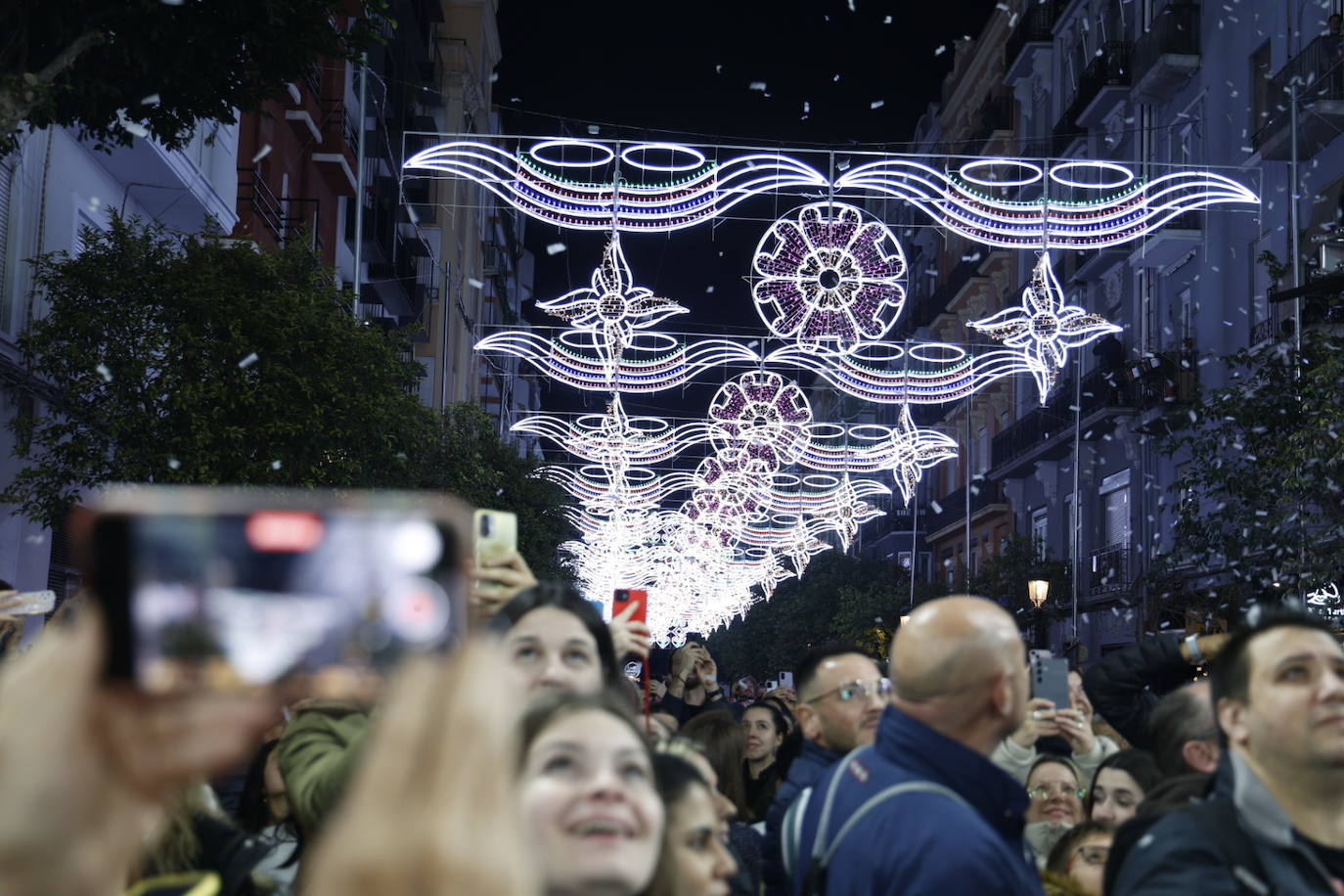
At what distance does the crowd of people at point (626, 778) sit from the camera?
1082 millimetres

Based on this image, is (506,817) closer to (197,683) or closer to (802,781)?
(197,683)

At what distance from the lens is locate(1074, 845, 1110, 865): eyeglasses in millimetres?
5211

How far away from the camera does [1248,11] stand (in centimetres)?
2762

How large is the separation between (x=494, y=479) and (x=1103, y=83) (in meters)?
15.0

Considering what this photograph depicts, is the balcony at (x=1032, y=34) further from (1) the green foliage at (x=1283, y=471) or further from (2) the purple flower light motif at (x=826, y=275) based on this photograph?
(1) the green foliage at (x=1283, y=471)

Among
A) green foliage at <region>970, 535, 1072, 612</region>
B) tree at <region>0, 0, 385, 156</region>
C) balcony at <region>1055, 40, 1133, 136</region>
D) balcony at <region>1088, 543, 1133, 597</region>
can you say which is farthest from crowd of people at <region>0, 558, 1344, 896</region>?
green foliage at <region>970, 535, 1072, 612</region>

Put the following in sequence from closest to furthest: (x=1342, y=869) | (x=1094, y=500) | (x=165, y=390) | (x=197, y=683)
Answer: (x=197, y=683)
(x=1342, y=869)
(x=165, y=390)
(x=1094, y=500)

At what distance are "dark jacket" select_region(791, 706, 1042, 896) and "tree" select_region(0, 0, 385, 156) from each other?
27.3ft

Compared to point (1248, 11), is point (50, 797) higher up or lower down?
lower down

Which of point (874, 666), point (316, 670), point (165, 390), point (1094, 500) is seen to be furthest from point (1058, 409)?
point (316, 670)

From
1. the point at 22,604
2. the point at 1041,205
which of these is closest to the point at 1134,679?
the point at 22,604

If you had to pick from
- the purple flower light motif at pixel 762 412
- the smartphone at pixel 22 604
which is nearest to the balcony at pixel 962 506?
the purple flower light motif at pixel 762 412

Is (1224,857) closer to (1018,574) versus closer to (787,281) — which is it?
(787,281)

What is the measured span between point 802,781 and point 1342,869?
264 centimetres
